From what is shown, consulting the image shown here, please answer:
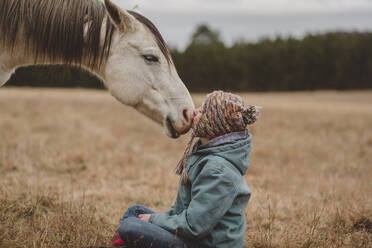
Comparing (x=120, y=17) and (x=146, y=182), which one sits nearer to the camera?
(x=120, y=17)

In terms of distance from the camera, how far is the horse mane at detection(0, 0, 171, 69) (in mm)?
3059

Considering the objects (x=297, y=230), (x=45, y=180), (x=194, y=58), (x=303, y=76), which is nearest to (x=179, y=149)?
(x=45, y=180)

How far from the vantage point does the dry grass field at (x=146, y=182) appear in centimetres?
328

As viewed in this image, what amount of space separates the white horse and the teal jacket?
65cm

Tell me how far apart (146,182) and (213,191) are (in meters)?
3.37

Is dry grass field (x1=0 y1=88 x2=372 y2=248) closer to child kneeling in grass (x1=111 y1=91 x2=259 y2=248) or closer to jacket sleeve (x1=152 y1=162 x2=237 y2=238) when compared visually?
child kneeling in grass (x1=111 y1=91 x2=259 y2=248)

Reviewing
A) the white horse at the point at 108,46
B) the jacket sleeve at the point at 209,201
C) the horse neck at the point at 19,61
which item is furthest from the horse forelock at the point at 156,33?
the jacket sleeve at the point at 209,201

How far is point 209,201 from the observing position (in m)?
2.27

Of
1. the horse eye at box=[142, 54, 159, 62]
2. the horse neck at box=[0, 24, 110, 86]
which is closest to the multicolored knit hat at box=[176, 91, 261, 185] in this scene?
the horse eye at box=[142, 54, 159, 62]

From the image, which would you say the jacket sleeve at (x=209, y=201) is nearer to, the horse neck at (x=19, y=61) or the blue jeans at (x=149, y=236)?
the blue jeans at (x=149, y=236)

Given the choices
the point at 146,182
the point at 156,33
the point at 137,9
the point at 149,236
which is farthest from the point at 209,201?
the point at 146,182

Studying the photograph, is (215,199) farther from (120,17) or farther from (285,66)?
(285,66)

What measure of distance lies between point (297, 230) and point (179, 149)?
550 centimetres

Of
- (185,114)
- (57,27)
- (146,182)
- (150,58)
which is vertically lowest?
(146,182)
